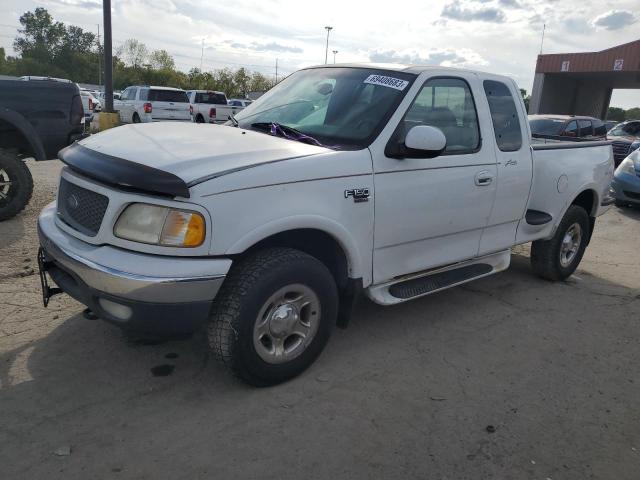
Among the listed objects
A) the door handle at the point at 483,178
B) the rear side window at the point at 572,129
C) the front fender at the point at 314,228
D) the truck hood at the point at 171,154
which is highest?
the rear side window at the point at 572,129

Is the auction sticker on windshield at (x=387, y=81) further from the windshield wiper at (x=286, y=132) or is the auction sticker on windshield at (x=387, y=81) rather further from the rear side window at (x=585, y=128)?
the rear side window at (x=585, y=128)

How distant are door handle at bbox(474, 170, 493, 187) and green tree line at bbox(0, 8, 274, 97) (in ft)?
201

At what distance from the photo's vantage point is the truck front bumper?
8.70ft

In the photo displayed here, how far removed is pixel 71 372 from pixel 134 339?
52 centimetres

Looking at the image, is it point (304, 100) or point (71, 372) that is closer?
point (71, 372)

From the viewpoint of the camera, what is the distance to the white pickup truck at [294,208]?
8.96 feet

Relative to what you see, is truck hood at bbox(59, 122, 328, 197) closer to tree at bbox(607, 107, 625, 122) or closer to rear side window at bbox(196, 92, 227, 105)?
rear side window at bbox(196, 92, 227, 105)

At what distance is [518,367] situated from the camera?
3.77 meters

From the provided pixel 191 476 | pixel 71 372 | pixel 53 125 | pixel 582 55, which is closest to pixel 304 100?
pixel 71 372

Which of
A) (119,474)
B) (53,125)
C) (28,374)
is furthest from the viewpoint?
(53,125)

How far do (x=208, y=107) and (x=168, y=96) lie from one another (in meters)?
2.84

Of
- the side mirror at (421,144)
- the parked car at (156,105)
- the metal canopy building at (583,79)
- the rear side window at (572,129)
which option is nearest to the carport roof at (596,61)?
the metal canopy building at (583,79)

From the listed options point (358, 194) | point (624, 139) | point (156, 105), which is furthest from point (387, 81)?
point (156, 105)

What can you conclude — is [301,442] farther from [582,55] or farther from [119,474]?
[582,55]
